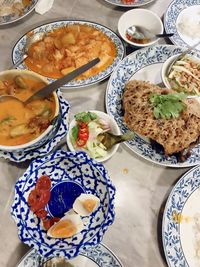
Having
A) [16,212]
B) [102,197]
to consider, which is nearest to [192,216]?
[102,197]

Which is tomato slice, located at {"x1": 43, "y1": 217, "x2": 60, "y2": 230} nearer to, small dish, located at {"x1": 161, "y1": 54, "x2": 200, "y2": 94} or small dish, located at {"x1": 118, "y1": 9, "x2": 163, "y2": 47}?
small dish, located at {"x1": 161, "y1": 54, "x2": 200, "y2": 94}

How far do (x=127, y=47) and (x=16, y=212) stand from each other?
992mm

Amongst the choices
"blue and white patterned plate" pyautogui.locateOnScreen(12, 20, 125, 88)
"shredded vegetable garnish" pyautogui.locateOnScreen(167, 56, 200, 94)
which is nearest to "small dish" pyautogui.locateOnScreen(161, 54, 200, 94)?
"shredded vegetable garnish" pyautogui.locateOnScreen(167, 56, 200, 94)

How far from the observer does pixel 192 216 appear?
138 centimetres

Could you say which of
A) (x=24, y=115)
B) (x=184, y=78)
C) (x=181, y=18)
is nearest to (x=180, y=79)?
(x=184, y=78)

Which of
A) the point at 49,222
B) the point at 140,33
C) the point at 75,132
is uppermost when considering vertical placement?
the point at 140,33

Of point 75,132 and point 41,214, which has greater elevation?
point 75,132

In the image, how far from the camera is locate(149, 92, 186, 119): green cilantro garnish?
4.78ft

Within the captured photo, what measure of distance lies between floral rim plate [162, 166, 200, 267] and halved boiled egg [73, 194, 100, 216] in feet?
0.91

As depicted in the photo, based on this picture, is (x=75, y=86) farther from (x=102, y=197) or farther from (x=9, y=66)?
(x=102, y=197)

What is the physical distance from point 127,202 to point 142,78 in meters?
0.60

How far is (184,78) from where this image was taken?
1.61m

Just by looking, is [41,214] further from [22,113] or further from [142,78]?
[142,78]

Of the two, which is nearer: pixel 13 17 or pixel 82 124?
pixel 82 124
